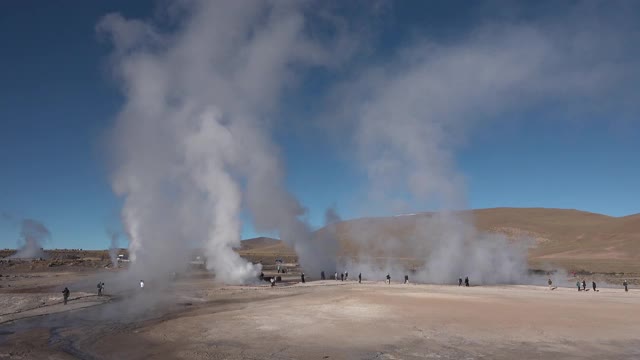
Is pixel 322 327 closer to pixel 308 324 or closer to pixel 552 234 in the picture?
pixel 308 324

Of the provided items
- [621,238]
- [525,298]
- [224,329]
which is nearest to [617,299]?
[525,298]

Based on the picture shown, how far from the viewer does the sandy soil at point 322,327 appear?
18.4m

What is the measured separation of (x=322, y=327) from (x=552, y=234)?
416 feet

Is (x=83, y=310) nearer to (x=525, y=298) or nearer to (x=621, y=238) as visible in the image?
(x=525, y=298)

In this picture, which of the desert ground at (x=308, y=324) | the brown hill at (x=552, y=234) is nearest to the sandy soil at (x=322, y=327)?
the desert ground at (x=308, y=324)

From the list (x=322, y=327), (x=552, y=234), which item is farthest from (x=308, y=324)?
(x=552, y=234)

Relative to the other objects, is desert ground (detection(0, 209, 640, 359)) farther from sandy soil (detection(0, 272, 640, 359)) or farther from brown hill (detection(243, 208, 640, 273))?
brown hill (detection(243, 208, 640, 273))

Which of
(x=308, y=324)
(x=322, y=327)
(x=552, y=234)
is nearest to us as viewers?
(x=322, y=327)

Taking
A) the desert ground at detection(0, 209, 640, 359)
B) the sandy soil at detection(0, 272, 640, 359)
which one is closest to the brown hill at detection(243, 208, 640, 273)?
the desert ground at detection(0, 209, 640, 359)

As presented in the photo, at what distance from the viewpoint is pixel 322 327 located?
2336 centimetres

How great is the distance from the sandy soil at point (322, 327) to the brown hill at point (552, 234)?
37.8 meters

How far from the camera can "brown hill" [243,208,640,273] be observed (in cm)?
8950

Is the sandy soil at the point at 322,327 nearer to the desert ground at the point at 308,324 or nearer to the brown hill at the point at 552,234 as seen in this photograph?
the desert ground at the point at 308,324

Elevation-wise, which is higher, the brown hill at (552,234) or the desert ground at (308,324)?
the brown hill at (552,234)
